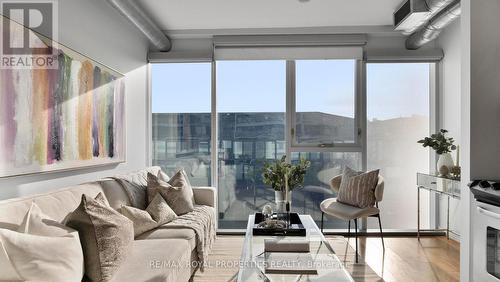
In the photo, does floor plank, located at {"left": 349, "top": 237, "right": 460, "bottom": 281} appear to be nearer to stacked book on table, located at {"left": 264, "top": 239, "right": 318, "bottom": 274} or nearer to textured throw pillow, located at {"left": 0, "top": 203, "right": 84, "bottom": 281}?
stacked book on table, located at {"left": 264, "top": 239, "right": 318, "bottom": 274}

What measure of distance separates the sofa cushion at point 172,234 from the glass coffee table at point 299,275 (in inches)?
17.7

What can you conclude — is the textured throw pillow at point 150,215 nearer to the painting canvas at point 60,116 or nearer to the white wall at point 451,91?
the painting canvas at point 60,116

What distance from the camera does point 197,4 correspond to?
3711 millimetres

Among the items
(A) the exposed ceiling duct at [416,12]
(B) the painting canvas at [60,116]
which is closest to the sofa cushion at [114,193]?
(B) the painting canvas at [60,116]

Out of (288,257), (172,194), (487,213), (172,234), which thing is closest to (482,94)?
(487,213)

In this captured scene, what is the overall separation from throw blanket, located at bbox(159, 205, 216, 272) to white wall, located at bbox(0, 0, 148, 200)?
917 millimetres

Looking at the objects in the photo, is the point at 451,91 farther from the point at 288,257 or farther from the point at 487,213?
the point at 288,257

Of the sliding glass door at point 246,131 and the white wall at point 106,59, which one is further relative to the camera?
the sliding glass door at point 246,131

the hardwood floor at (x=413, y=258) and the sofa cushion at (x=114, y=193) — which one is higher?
the sofa cushion at (x=114, y=193)

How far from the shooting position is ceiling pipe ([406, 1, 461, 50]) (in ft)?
11.3

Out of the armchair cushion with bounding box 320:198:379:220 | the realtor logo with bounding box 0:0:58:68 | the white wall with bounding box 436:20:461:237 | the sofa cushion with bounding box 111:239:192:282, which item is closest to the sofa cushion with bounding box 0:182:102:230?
the sofa cushion with bounding box 111:239:192:282

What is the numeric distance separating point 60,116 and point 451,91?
440 cm

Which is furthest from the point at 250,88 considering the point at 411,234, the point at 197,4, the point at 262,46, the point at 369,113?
the point at 411,234

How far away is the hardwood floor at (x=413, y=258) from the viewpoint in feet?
10.1
